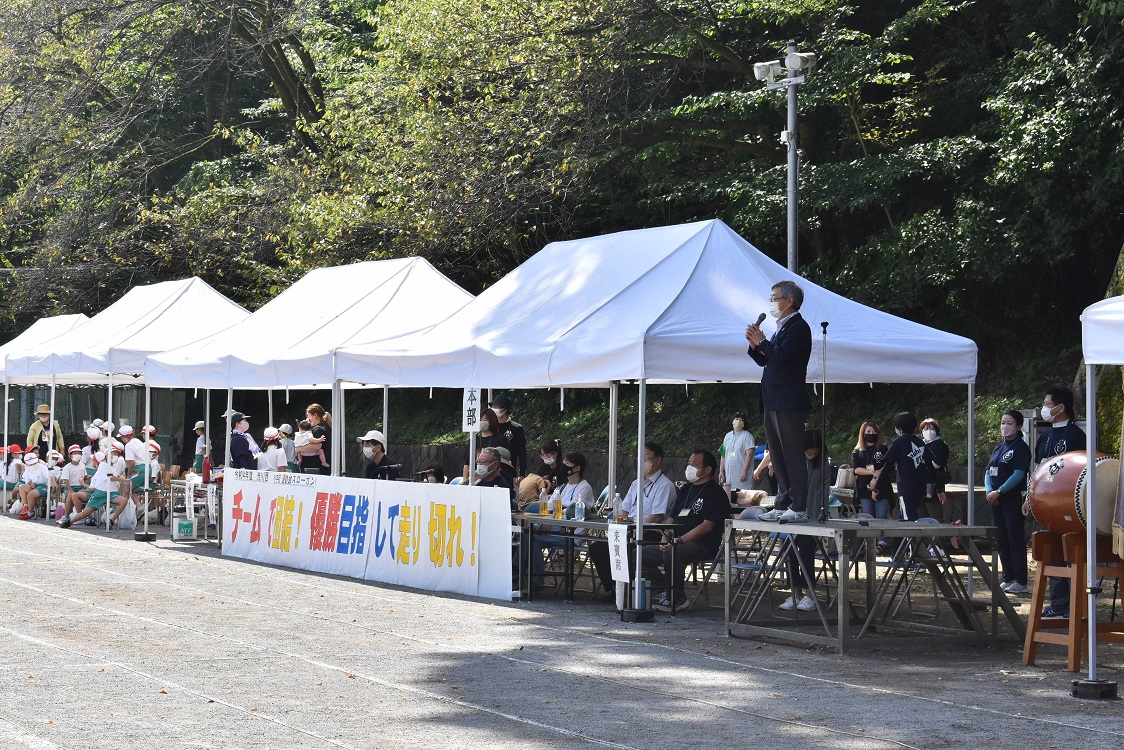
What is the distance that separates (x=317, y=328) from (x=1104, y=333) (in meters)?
11.9

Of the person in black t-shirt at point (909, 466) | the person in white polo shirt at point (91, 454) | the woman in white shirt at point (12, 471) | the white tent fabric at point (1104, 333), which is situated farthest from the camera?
the woman in white shirt at point (12, 471)

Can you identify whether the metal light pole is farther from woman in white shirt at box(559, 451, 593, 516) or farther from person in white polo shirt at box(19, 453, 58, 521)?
person in white polo shirt at box(19, 453, 58, 521)

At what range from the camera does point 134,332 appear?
23297 millimetres

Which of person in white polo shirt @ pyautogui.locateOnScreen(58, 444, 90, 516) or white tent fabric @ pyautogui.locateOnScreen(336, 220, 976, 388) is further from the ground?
white tent fabric @ pyautogui.locateOnScreen(336, 220, 976, 388)

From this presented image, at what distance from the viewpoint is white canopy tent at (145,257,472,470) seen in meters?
17.5

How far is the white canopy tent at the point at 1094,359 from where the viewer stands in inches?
328

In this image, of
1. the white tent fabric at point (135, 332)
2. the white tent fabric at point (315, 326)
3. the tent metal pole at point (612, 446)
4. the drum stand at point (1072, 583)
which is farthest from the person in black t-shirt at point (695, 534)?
the white tent fabric at point (135, 332)

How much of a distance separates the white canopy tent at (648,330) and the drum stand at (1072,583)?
2.61 metres

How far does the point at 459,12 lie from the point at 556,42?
2.12 meters

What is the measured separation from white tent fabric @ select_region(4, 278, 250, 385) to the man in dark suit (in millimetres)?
12801

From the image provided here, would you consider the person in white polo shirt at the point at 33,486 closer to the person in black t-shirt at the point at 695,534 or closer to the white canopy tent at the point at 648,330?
the white canopy tent at the point at 648,330

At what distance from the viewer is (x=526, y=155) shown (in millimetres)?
26859

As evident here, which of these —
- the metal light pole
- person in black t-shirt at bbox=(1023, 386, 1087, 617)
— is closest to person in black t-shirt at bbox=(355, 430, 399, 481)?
the metal light pole

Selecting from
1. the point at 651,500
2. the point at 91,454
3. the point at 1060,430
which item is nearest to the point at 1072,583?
the point at 1060,430
